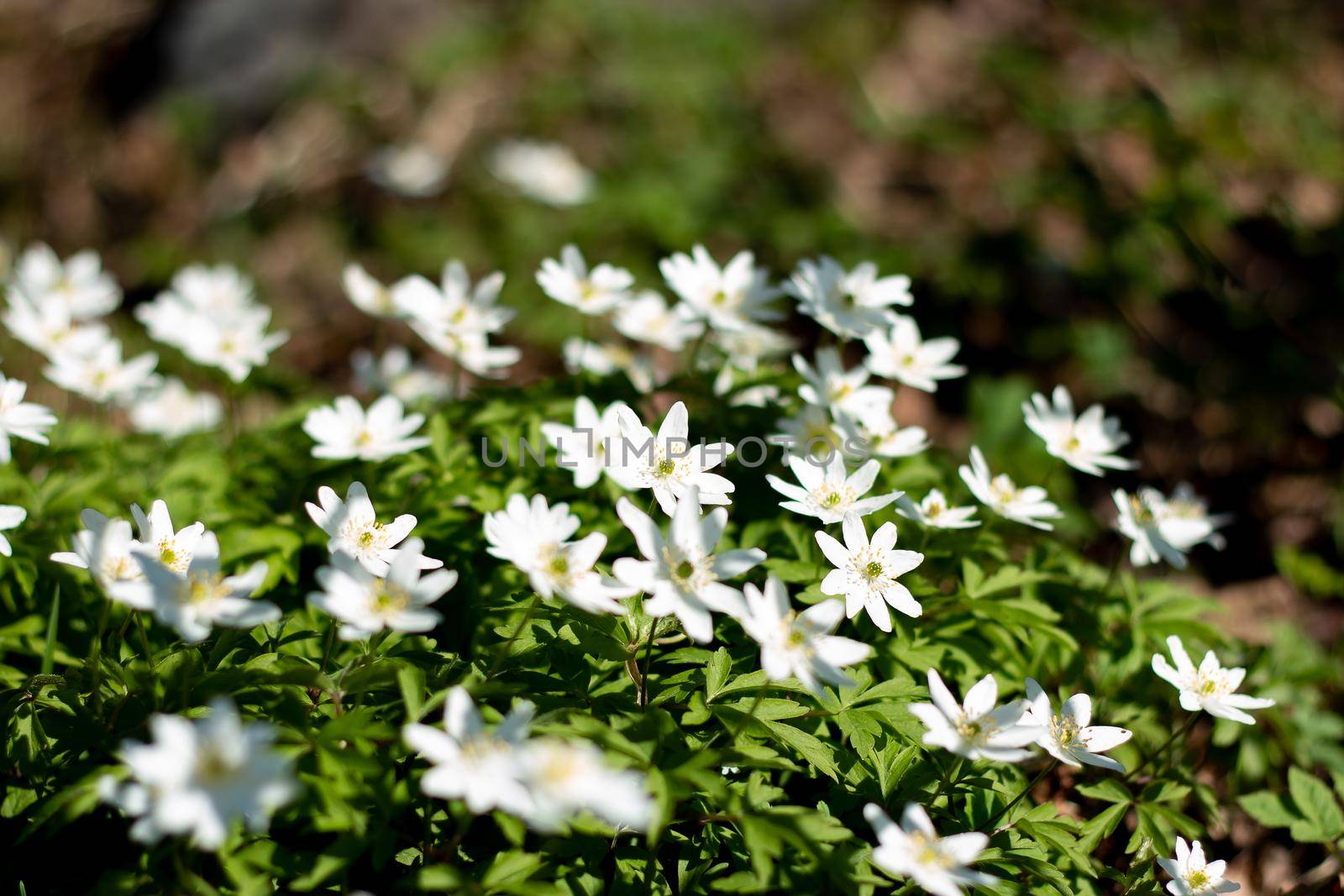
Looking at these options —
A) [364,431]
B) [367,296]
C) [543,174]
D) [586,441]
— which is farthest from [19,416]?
[543,174]

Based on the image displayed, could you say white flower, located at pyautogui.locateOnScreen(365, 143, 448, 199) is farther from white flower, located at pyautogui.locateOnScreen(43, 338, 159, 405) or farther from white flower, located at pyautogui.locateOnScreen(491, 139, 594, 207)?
white flower, located at pyautogui.locateOnScreen(43, 338, 159, 405)

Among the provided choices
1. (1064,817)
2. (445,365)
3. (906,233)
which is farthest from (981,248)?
(1064,817)

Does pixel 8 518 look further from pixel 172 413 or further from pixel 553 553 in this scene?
pixel 172 413

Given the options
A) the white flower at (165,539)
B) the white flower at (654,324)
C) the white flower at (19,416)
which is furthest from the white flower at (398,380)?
the white flower at (165,539)

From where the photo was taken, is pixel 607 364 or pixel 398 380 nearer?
pixel 607 364

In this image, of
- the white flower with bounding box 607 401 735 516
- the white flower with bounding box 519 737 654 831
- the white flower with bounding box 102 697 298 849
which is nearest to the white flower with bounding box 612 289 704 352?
the white flower with bounding box 607 401 735 516

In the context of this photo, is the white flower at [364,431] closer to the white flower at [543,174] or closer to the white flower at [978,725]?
the white flower at [978,725]

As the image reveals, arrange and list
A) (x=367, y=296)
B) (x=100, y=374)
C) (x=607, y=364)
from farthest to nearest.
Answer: (x=367, y=296), (x=607, y=364), (x=100, y=374)

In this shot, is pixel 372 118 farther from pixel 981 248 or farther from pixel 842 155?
pixel 981 248
